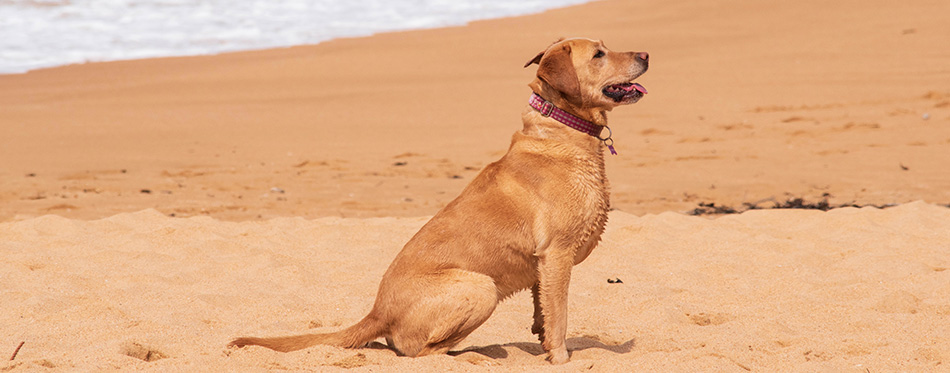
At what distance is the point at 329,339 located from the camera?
4340 millimetres

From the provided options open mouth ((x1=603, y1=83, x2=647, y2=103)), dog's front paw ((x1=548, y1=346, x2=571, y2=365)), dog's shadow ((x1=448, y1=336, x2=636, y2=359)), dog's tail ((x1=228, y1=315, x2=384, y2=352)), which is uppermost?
open mouth ((x1=603, y1=83, x2=647, y2=103))

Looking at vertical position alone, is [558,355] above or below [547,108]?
below

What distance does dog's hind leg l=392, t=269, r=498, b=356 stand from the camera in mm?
4145

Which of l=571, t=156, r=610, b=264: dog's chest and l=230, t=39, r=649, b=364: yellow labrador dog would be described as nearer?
l=230, t=39, r=649, b=364: yellow labrador dog

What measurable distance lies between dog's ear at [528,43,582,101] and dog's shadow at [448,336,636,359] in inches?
53.8

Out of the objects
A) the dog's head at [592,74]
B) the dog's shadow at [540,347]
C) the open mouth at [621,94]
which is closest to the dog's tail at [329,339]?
the dog's shadow at [540,347]

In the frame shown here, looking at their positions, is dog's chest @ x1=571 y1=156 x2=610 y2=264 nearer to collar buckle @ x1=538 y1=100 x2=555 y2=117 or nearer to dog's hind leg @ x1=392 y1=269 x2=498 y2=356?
collar buckle @ x1=538 y1=100 x2=555 y2=117

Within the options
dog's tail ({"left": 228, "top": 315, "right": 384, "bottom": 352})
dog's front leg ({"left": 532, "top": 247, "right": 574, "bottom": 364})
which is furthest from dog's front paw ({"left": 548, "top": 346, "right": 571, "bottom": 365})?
dog's tail ({"left": 228, "top": 315, "right": 384, "bottom": 352})

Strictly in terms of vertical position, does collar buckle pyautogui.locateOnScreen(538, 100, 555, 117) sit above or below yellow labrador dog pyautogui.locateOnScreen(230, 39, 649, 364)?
above

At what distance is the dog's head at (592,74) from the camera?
14.4 ft

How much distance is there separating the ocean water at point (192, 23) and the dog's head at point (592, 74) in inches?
635

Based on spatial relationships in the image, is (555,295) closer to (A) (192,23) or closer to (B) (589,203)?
(B) (589,203)

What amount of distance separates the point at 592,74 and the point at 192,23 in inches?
816

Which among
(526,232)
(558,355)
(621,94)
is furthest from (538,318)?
(621,94)
